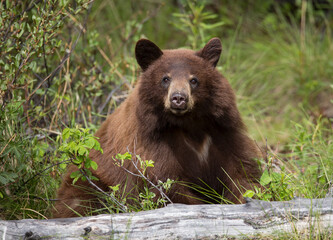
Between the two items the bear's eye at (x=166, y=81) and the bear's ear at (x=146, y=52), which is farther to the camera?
the bear's ear at (x=146, y=52)

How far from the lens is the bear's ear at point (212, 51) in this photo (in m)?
4.71

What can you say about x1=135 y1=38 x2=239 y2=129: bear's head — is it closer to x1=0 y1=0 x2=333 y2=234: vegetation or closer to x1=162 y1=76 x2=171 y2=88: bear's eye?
x1=162 y1=76 x2=171 y2=88: bear's eye

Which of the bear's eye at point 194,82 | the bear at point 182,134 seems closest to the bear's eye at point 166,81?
the bear at point 182,134

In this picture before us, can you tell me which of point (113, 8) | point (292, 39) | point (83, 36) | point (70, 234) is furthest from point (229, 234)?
point (113, 8)

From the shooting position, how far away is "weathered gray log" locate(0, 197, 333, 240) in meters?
3.45

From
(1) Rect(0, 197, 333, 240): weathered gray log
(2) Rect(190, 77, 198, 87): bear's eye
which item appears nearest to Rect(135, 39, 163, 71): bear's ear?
(2) Rect(190, 77, 198, 87): bear's eye

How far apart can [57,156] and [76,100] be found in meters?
1.07

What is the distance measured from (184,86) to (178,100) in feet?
0.54

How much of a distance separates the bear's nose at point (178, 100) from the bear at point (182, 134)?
0.11 ft

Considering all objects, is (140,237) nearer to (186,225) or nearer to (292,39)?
(186,225)

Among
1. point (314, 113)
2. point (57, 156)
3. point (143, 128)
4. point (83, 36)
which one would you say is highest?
point (83, 36)

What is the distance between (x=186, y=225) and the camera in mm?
3467

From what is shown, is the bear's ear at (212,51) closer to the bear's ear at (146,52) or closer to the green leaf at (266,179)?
the bear's ear at (146,52)

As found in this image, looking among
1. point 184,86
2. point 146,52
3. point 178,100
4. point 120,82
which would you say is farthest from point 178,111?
point 120,82
